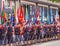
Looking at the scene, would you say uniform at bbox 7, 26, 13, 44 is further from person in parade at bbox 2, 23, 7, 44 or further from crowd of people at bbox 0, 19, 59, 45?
person in parade at bbox 2, 23, 7, 44

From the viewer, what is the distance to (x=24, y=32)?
795 inches

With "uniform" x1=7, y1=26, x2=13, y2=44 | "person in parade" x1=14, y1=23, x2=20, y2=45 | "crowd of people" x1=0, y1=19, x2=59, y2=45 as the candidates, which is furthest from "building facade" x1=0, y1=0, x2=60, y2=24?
"person in parade" x1=14, y1=23, x2=20, y2=45

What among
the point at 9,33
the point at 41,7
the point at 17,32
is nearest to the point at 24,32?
the point at 17,32

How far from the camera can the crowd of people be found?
56.8 ft

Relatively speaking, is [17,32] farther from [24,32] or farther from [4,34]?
[4,34]

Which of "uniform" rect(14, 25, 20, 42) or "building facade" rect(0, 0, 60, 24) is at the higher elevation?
"building facade" rect(0, 0, 60, 24)

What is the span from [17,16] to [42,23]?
440cm

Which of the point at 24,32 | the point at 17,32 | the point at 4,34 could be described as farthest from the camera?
the point at 24,32

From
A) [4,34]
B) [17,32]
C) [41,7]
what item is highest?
[41,7]

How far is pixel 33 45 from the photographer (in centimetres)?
1980

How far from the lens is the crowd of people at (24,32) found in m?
17.3

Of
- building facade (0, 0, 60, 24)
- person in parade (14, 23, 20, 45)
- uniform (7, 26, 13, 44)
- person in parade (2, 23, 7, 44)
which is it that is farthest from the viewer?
person in parade (14, 23, 20, 45)

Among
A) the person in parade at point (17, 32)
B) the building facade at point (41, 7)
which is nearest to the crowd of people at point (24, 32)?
the person in parade at point (17, 32)

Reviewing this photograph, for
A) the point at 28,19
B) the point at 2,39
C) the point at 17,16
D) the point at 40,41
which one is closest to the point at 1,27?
the point at 2,39
